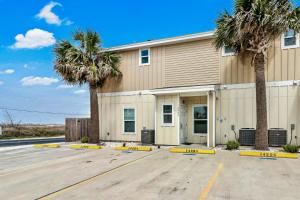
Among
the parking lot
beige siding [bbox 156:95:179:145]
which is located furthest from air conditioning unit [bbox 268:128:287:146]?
beige siding [bbox 156:95:179:145]

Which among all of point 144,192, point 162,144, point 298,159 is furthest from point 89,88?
point 298,159

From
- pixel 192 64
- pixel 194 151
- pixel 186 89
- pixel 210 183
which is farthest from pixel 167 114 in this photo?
pixel 210 183

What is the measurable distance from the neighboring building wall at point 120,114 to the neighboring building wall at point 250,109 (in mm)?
4070

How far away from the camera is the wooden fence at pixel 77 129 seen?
55.0 ft

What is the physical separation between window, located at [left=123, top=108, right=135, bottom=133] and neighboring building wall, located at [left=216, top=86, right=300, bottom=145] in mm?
5257

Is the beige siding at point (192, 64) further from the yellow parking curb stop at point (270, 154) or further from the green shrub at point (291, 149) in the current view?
the green shrub at point (291, 149)

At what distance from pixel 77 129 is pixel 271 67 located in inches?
506

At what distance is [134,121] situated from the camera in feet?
48.6

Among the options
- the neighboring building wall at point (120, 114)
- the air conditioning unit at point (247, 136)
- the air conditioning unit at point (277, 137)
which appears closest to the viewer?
the air conditioning unit at point (277, 137)

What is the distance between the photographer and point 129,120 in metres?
15.0

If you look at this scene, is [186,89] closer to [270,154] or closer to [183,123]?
[183,123]

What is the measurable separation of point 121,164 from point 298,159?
252 inches

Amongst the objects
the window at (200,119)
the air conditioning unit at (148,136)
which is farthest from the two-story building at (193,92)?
the air conditioning unit at (148,136)

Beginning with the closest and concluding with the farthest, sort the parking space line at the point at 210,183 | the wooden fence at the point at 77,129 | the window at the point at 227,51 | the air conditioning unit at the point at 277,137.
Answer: the parking space line at the point at 210,183, the air conditioning unit at the point at 277,137, the window at the point at 227,51, the wooden fence at the point at 77,129
